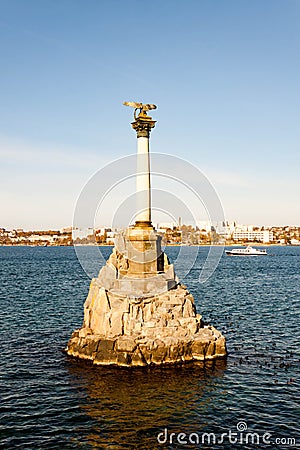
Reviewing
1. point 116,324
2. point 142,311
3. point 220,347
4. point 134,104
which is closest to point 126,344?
point 116,324

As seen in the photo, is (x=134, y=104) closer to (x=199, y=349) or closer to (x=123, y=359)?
(x=199, y=349)

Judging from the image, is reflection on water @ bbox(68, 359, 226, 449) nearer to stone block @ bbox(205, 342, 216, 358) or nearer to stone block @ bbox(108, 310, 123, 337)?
stone block @ bbox(205, 342, 216, 358)

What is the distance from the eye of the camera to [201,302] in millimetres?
46500

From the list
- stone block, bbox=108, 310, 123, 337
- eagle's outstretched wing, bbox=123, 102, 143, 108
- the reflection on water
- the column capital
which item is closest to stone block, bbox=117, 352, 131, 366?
the reflection on water

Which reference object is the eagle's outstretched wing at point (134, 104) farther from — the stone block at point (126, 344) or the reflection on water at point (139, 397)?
the reflection on water at point (139, 397)

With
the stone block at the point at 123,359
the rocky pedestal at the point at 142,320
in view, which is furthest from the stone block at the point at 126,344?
the stone block at the point at 123,359

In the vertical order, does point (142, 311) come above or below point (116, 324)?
above

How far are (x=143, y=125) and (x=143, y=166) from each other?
2.54 metres

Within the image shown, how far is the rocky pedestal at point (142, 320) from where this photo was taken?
24.9 m

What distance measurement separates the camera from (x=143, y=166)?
96.6ft

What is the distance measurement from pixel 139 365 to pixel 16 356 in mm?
7233

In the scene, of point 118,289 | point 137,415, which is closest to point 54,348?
point 118,289

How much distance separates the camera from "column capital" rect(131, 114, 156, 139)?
96.4 feet

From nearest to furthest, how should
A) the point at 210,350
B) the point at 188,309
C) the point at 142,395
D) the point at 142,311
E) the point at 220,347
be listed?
the point at 142,395
the point at 210,350
the point at 220,347
the point at 142,311
the point at 188,309
